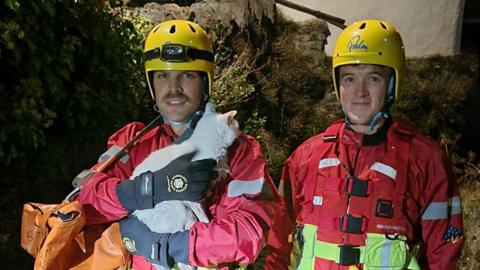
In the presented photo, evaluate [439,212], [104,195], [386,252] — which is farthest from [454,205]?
[104,195]

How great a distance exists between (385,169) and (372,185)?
0.35 feet

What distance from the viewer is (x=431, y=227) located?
2666 millimetres

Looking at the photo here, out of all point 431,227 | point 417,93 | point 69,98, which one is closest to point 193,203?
point 431,227

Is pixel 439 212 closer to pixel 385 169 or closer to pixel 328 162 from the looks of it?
pixel 385 169

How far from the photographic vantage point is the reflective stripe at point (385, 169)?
2.69m

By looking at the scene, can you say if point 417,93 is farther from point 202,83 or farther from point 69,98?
point 202,83

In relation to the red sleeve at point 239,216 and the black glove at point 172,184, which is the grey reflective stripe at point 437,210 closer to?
the red sleeve at point 239,216

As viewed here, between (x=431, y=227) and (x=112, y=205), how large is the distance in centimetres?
157

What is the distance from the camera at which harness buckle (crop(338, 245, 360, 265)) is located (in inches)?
104

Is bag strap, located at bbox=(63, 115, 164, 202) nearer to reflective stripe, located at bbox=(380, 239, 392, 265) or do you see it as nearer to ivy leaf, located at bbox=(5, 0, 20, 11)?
reflective stripe, located at bbox=(380, 239, 392, 265)

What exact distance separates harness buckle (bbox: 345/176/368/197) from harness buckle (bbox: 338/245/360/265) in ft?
0.89

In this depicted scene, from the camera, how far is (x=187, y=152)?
2.46 meters

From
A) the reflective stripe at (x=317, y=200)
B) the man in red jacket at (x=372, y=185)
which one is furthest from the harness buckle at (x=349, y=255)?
the reflective stripe at (x=317, y=200)

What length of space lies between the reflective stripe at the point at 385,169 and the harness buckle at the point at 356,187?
0.09 m
